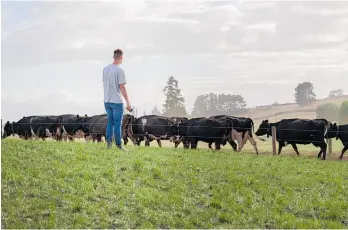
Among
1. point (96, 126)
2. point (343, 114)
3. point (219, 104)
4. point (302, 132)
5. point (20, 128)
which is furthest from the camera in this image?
point (219, 104)

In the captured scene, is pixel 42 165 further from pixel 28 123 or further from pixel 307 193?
pixel 28 123

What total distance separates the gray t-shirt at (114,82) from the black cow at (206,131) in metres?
10.8

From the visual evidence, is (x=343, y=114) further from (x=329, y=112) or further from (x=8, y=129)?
(x=8, y=129)

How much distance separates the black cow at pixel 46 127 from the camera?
33.6 meters

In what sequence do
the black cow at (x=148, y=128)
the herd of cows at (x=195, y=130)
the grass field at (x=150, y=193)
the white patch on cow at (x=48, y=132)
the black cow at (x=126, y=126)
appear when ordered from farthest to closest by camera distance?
the white patch on cow at (x=48, y=132), the black cow at (x=126, y=126), the black cow at (x=148, y=128), the herd of cows at (x=195, y=130), the grass field at (x=150, y=193)

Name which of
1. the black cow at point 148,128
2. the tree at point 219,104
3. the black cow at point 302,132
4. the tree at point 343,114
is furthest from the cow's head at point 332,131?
the tree at point 219,104

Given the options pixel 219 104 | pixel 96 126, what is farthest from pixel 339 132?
pixel 219 104

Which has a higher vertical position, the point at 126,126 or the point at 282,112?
the point at 282,112

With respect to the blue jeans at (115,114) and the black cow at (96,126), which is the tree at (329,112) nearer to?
the black cow at (96,126)

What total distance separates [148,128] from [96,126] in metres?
4.39

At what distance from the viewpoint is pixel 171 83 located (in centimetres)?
9756

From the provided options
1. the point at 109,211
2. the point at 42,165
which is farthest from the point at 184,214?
the point at 42,165

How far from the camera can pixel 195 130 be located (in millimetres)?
26328

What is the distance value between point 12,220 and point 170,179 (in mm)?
4547
